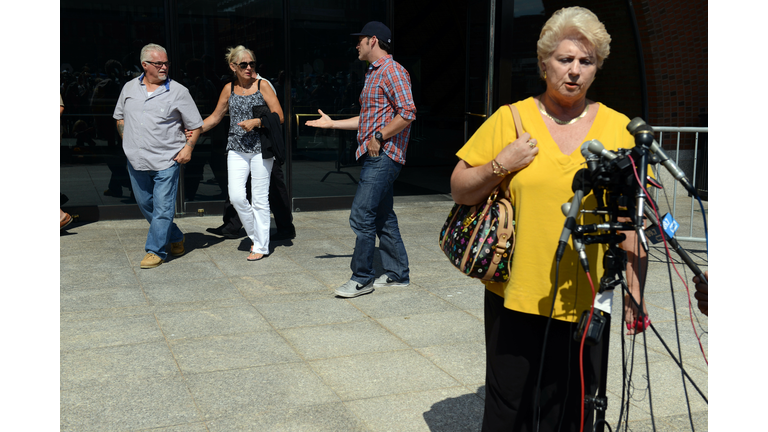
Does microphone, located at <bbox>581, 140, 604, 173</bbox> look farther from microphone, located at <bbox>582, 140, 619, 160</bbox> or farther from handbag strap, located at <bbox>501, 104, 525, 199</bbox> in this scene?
handbag strap, located at <bbox>501, 104, 525, 199</bbox>

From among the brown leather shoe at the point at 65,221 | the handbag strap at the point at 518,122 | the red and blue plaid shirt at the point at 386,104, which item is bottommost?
the brown leather shoe at the point at 65,221

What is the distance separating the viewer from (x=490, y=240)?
2.50 meters

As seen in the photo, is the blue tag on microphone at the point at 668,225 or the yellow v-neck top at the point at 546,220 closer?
the blue tag on microphone at the point at 668,225

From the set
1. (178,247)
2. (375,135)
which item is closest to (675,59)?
(375,135)

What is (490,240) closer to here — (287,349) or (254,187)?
(287,349)

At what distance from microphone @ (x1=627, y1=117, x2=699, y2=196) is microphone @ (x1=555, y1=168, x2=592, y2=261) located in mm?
186

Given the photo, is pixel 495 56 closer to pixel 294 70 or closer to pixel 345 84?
pixel 345 84

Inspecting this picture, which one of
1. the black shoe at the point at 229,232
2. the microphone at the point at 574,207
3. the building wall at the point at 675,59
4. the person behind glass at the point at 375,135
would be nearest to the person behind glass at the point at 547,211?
the microphone at the point at 574,207

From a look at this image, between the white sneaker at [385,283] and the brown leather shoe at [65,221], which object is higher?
the brown leather shoe at [65,221]

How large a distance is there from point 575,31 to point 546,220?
63 cm

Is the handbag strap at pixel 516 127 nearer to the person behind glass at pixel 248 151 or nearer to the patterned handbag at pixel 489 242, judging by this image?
the patterned handbag at pixel 489 242

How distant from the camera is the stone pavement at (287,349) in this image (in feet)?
11.5

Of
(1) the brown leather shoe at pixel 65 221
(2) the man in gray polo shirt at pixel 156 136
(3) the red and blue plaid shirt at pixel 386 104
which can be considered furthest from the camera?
(1) the brown leather shoe at pixel 65 221

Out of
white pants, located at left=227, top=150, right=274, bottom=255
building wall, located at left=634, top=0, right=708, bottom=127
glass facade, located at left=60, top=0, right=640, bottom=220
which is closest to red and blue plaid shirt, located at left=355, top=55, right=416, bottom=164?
white pants, located at left=227, top=150, right=274, bottom=255
